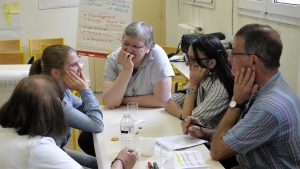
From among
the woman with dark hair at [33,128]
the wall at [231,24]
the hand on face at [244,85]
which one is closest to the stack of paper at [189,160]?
the hand on face at [244,85]

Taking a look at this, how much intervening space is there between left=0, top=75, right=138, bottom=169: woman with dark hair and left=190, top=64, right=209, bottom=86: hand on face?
96 centimetres

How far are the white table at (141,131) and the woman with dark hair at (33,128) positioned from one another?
1.16 ft

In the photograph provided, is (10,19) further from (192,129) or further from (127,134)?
(192,129)

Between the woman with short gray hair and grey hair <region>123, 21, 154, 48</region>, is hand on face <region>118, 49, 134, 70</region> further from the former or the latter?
grey hair <region>123, 21, 154, 48</region>

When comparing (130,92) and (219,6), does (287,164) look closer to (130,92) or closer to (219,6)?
(130,92)

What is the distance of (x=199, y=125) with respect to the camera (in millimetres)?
1907

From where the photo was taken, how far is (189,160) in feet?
5.26

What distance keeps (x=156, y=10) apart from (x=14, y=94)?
468cm

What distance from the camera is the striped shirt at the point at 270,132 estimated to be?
4.80 ft

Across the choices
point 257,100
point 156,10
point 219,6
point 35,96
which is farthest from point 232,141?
point 156,10

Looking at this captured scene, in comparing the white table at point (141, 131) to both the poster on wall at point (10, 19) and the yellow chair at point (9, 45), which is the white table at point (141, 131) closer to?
the yellow chair at point (9, 45)

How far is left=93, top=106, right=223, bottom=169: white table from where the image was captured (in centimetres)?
166

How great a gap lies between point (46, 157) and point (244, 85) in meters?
0.94

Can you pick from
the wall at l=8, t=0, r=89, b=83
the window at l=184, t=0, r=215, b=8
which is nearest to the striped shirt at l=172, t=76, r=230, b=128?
the window at l=184, t=0, r=215, b=8
